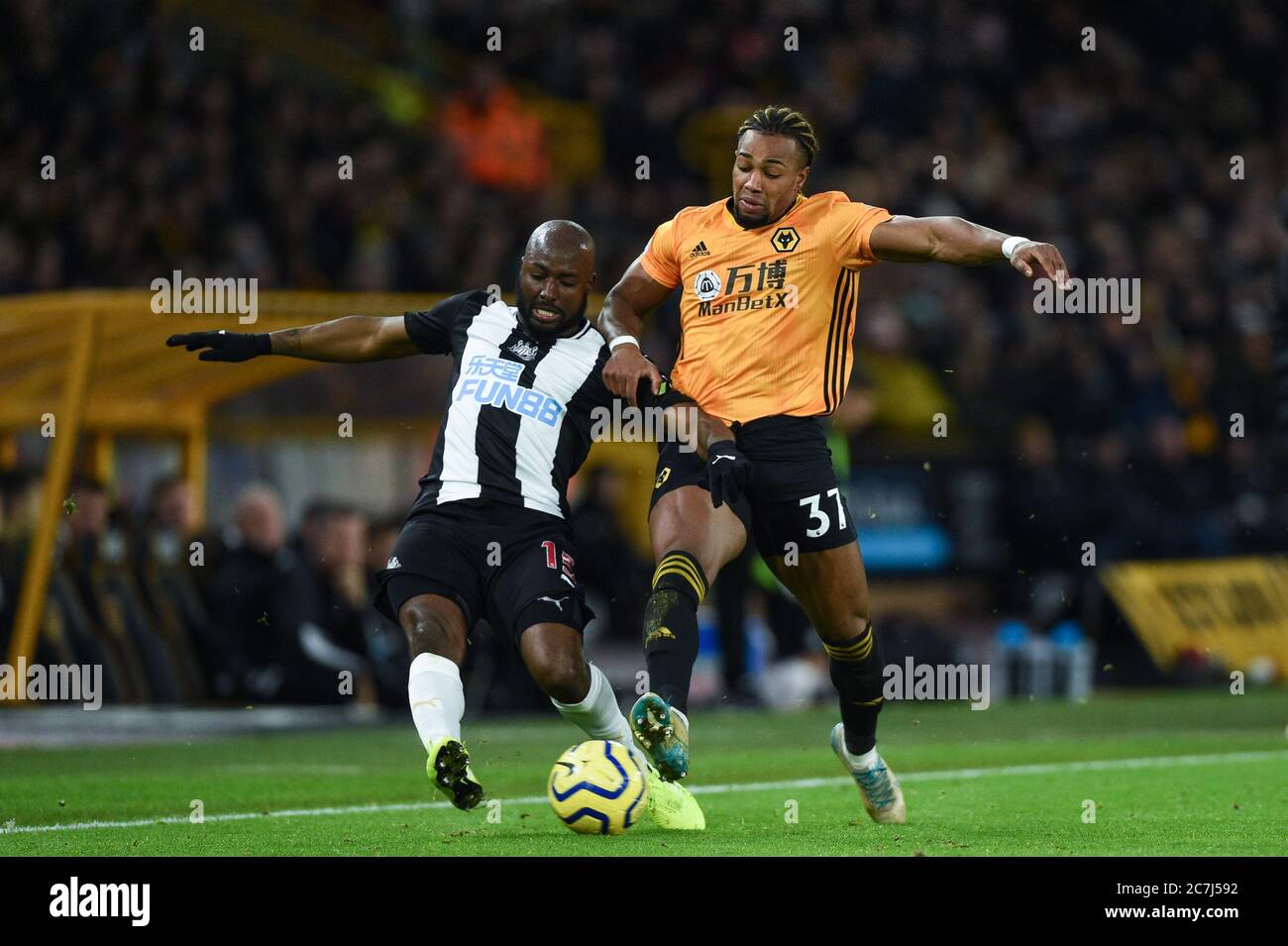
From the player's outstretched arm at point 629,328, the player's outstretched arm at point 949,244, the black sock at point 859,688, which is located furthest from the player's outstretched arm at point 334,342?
the black sock at point 859,688

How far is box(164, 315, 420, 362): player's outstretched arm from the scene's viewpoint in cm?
716

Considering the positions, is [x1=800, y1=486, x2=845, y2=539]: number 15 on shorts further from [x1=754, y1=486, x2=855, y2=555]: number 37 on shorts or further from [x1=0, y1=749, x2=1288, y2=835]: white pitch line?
[x1=0, y1=749, x2=1288, y2=835]: white pitch line

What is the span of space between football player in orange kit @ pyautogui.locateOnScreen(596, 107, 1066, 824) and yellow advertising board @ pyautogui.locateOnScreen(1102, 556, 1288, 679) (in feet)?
31.2

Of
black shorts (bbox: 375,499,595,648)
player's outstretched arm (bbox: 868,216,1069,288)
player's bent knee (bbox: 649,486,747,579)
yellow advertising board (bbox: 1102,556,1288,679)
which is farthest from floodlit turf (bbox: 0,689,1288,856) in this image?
yellow advertising board (bbox: 1102,556,1288,679)

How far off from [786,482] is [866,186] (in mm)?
12903

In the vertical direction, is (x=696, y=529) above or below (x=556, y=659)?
above

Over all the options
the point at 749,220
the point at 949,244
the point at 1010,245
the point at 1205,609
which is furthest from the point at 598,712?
the point at 1205,609

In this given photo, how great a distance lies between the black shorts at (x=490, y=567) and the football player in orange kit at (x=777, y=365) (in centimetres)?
42

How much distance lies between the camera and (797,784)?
8.80 meters

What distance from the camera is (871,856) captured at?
5.70 m

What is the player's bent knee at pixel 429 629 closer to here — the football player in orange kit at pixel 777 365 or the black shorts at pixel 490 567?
the black shorts at pixel 490 567

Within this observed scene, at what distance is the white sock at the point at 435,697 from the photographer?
6.36 meters

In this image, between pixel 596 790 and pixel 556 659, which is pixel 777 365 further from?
pixel 596 790
